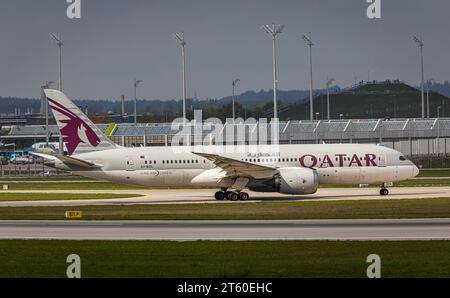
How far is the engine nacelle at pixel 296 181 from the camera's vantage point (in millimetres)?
62688

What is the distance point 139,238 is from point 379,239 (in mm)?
9470

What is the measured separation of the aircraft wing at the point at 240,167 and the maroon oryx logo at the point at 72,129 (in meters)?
8.61

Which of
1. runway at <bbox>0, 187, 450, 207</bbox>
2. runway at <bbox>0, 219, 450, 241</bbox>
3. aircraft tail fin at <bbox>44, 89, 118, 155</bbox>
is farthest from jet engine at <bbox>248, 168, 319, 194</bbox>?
runway at <bbox>0, 219, 450, 241</bbox>

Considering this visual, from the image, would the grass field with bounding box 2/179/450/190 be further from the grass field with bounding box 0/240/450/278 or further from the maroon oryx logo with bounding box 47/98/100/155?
the grass field with bounding box 0/240/450/278

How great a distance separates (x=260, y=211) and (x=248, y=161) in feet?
46.9

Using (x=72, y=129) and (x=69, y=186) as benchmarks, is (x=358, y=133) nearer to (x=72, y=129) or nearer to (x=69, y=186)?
(x=69, y=186)

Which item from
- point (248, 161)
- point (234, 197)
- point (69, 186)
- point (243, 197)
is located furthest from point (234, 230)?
point (69, 186)

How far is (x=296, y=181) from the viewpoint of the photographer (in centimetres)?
6272

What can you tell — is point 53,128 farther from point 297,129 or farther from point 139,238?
point 139,238

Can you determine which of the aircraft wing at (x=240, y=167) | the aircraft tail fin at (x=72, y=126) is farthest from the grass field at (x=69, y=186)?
the aircraft wing at (x=240, y=167)

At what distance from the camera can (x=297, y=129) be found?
5153 inches
